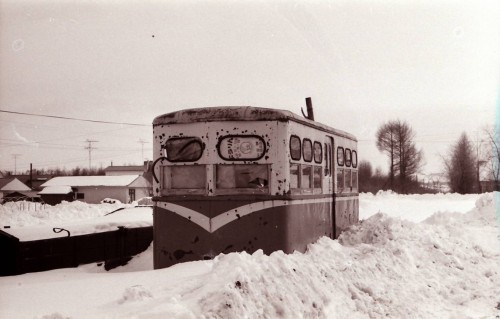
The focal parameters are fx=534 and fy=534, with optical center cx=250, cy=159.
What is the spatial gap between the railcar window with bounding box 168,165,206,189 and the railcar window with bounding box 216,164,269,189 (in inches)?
11.1

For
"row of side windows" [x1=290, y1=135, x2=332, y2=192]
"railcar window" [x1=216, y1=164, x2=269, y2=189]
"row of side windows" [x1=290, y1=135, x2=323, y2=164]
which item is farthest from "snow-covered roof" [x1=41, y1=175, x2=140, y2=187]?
"railcar window" [x1=216, y1=164, x2=269, y2=189]

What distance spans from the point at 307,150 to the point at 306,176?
0.48 m

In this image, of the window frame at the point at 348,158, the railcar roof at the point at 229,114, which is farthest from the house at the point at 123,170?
the railcar roof at the point at 229,114

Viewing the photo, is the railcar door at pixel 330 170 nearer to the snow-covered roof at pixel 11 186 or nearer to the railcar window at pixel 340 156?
the railcar window at pixel 340 156

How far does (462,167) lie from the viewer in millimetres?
61812

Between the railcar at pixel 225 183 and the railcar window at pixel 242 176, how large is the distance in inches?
0.6

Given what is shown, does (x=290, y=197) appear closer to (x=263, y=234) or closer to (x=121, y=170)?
(x=263, y=234)

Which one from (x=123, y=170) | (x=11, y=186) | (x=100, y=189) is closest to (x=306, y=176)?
(x=100, y=189)

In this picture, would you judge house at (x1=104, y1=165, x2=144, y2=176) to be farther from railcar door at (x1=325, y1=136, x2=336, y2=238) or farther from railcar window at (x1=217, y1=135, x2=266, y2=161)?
railcar window at (x1=217, y1=135, x2=266, y2=161)

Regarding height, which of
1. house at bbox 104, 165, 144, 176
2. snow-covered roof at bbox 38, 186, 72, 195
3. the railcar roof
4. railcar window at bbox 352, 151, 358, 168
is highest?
house at bbox 104, 165, 144, 176

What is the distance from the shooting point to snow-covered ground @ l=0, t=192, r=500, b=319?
571 cm

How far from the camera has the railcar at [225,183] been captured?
865 centimetres

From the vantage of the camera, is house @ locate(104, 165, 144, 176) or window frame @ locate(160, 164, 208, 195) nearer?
window frame @ locate(160, 164, 208, 195)

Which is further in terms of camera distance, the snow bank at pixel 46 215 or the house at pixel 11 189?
the house at pixel 11 189
